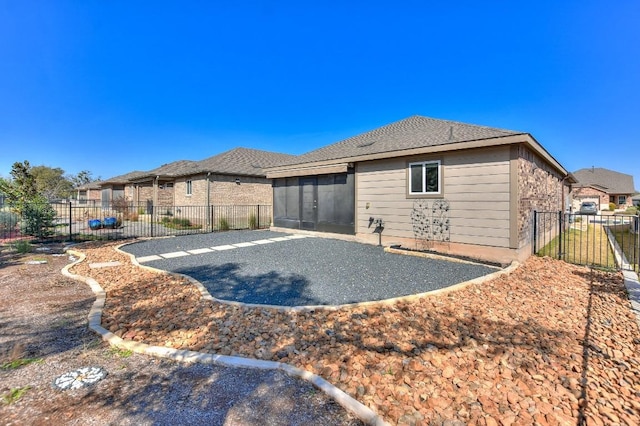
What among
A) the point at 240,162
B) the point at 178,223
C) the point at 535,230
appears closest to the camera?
the point at 535,230

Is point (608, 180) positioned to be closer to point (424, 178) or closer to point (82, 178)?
point (424, 178)

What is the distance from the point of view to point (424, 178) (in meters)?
8.68

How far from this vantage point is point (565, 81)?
13883 mm

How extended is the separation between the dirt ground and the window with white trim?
745 centimetres

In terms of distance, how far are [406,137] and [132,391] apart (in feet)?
33.1

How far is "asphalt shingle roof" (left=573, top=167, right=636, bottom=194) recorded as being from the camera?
4125cm

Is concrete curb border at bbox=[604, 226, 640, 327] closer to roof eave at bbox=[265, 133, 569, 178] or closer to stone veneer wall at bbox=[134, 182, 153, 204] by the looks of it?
roof eave at bbox=[265, 133, 569, 178]

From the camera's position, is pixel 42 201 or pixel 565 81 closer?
pixel 42 201

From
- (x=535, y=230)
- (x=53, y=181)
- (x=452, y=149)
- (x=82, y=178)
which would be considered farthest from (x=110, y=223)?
(x=82, y=178)

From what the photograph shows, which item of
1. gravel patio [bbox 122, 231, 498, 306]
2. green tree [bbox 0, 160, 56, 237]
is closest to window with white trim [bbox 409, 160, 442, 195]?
gravel patio [bbox 122, 231, 498, 306]

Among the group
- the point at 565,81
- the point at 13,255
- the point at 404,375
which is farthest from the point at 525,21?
the point at 13,255

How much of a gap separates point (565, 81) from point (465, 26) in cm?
666

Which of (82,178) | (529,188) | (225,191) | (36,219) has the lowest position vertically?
(36,219)

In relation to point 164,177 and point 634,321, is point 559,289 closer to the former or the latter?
point 634,321
